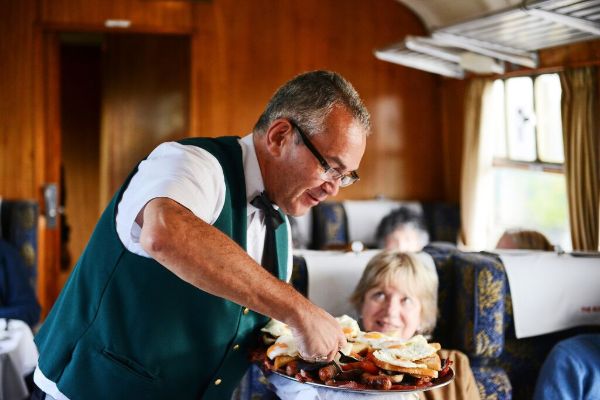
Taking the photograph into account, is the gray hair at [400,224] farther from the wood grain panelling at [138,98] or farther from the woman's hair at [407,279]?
the wood grain panelling at [138,98]

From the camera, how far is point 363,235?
6.32 m

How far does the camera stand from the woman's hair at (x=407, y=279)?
267cm

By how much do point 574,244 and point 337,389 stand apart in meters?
3.69

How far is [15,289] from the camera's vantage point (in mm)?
4098

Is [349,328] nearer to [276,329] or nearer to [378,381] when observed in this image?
[276,329]

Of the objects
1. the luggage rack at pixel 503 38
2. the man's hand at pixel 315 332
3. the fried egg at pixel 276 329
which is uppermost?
the luggage rack at pixel 503 38

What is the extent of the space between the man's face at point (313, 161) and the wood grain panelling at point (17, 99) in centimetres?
494

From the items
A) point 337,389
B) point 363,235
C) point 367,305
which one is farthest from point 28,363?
point 363,235

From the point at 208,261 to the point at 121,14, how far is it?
5.47 m

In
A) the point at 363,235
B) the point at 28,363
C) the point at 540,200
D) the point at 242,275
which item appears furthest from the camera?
the point at 363,235

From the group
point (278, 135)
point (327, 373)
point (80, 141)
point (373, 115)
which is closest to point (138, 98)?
point (80, 141)

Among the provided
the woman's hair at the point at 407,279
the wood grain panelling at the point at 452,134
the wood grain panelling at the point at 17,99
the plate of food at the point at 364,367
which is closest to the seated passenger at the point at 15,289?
the wood grain panelling at the point at 17,99

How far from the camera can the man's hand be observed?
1.31m

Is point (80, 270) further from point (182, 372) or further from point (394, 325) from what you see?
point (394, 325)
